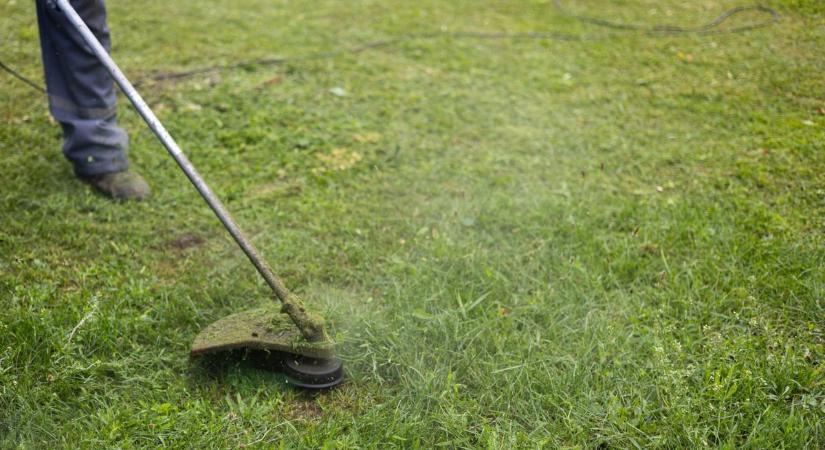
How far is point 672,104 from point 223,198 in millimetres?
2916

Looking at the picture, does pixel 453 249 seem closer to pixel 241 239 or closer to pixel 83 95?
pixel 241 239

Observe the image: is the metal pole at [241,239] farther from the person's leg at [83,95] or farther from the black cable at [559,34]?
the black cable at [559,34]

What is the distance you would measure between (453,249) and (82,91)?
2001 millimetres

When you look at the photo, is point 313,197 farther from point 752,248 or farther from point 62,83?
point 752,248

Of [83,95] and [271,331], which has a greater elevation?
[83,95]

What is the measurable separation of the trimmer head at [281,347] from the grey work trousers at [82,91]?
4.71ft

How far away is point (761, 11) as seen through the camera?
5250 mm

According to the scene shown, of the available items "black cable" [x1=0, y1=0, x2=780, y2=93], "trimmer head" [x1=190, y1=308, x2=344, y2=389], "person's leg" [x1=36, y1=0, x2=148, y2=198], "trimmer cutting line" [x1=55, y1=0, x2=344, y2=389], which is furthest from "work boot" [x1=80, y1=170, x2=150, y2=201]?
"black cable" [x1=0, y1=0, x2=780, y2=93]

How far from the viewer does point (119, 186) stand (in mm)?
3260

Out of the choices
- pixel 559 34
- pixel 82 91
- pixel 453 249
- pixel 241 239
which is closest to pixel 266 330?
pixel 241 239

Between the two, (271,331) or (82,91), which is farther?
(82,91)

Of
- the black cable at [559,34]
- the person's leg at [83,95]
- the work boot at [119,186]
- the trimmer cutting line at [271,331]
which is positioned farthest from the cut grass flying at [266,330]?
the black cable at [559,34]

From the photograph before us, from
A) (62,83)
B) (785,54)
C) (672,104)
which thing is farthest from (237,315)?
(785,54)

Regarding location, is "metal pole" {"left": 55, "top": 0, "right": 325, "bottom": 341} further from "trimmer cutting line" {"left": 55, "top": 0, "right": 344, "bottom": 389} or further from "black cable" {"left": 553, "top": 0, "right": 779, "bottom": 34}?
"black cable" {"left": 553, "top": 0, "right": 779, "bottom": 34}
